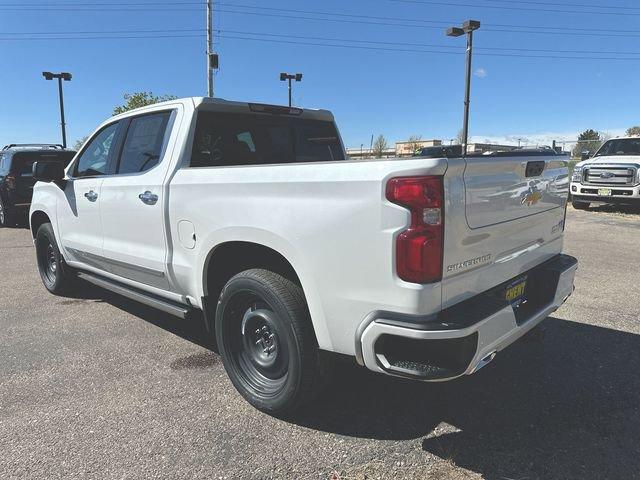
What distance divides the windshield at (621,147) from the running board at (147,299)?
1367 centimetres

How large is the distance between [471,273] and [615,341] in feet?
8.25

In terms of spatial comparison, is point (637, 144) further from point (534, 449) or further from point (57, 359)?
point (57, 359)

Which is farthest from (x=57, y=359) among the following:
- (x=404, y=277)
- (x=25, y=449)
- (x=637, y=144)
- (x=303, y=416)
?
(x=637, y=144)

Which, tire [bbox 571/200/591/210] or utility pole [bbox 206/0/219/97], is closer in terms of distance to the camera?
tire [bbox 571/200/591/210]

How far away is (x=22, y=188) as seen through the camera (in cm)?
1170

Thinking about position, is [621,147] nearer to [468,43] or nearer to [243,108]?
[468,43]

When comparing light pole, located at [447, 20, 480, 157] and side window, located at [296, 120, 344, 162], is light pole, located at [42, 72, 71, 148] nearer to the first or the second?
light pole, located at [447, 20, 480, 157]

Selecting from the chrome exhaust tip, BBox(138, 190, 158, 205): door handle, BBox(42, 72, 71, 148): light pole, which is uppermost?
BBox(42, 72, 71, 148): light pole

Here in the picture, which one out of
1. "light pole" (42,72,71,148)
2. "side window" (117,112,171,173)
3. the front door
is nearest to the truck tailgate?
"side window" (117,112,171,173)

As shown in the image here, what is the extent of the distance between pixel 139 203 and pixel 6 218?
1039 cm

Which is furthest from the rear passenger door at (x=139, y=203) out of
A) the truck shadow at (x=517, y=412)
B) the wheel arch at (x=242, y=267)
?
the truck shadow at (x=517, y=412)

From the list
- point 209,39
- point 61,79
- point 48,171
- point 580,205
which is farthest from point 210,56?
point 48,171

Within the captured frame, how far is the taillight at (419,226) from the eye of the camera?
2.27m

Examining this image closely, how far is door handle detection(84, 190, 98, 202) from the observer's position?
14.5ft
